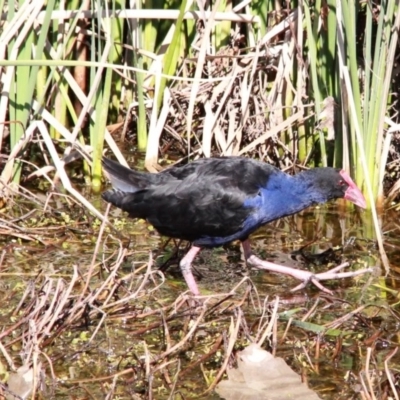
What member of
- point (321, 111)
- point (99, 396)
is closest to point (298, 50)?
point (321, 111)

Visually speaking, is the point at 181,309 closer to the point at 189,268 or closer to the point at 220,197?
the point at 189,268

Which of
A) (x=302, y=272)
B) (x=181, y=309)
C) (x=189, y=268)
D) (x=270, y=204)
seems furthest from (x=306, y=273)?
(x=181, y=309)

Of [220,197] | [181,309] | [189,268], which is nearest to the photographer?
[181,309]

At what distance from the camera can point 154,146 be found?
520 cm

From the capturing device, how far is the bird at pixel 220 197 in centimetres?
413

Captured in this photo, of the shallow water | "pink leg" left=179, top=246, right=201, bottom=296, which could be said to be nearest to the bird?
"pink leg" left=179, top=246, right=201, bottom=296

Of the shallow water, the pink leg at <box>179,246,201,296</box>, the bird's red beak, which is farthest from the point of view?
the bird's red beak

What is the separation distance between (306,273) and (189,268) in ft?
1.69

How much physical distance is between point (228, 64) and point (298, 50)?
0.54 meters

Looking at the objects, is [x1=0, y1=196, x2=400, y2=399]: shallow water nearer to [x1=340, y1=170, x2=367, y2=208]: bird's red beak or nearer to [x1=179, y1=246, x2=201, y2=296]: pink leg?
[x1=179, y1=246, x2=201, y2=296]: pink leg

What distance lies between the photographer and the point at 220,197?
4.12 metres

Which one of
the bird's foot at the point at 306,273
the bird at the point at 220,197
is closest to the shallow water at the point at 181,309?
the bird's foot at the point at 306,273

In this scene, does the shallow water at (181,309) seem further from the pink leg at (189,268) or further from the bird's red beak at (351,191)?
the bird's red beak at (351,191)

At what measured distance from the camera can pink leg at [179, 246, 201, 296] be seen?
409cm
